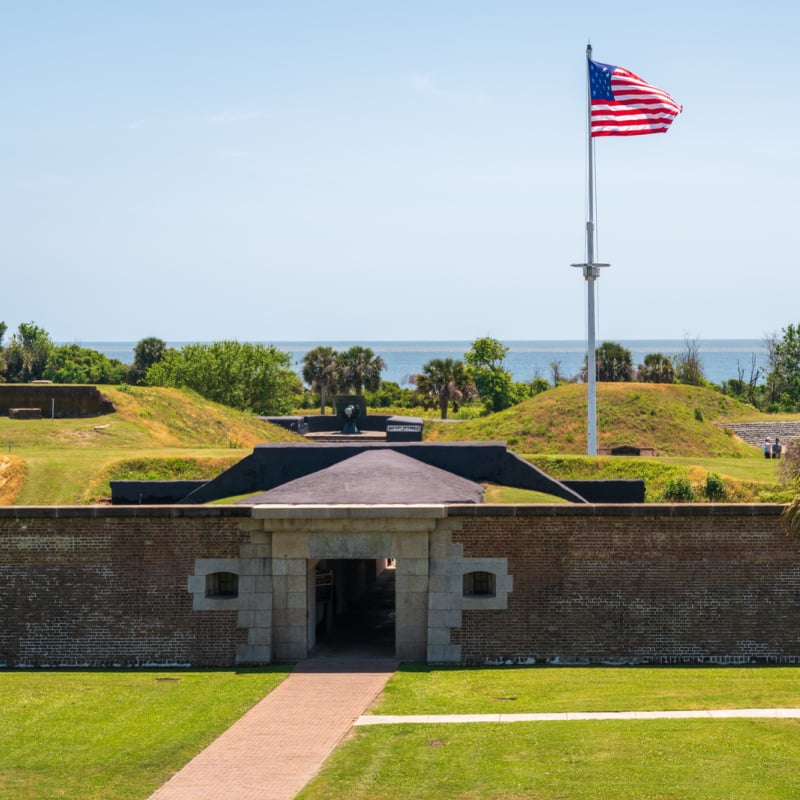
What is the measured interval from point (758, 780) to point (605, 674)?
8.23m

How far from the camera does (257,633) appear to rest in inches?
1057

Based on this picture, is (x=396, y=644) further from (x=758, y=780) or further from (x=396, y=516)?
(x=758, y=780)

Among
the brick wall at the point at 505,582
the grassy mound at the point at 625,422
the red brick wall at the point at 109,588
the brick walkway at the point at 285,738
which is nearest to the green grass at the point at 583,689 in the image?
the brick walkway at the point at 285,738

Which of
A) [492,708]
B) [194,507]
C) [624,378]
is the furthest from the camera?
[624,378]

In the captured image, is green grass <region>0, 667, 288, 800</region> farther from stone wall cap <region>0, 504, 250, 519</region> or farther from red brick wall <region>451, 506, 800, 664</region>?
red brick wall <region>451, 506, 800, 664</region>

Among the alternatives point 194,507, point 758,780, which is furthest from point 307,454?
point 758,780

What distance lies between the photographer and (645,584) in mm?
26484

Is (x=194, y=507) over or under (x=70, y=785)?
over

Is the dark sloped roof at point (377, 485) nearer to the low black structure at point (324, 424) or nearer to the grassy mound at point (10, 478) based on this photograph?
the grassy mound at point (10, 478)

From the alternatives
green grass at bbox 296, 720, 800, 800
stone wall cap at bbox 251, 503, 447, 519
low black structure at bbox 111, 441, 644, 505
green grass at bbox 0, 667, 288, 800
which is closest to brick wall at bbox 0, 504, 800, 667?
stone wall cap at bbox 251, 503, 447, 519

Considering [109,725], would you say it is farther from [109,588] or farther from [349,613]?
[349,613]

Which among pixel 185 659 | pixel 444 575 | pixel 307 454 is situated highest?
pixel 307 454

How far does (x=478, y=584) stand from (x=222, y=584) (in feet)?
19.5

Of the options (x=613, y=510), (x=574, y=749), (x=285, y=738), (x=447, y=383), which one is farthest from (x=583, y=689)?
(x=447, y=383)
